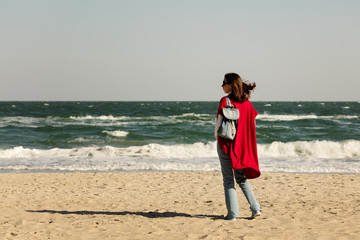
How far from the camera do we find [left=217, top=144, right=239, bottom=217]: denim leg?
4722 millimetres

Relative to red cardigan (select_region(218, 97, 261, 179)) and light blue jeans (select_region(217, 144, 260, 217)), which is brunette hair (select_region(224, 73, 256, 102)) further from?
light blue jeans (select_region(217, 144, 260, 217))

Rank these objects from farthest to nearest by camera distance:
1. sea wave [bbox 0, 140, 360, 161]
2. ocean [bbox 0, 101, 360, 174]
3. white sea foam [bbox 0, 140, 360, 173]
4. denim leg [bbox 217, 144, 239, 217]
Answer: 1. sea wave [bbox 0, 140, 360, 161]
2. ocean [bbox 0, 101, 360, 174]
3. white sea foam [bbox 0, 140, 360, 173]
4. denim leg [bbox 217, 144, 239, 217]

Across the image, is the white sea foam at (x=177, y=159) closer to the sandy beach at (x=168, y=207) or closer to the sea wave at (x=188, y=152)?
the sea wave at (x=188, y=152)

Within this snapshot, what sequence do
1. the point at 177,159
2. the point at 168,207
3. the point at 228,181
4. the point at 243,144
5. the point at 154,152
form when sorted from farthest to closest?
1. the point at 154,152
2. the point at 177,159
3. the point at 168,207
4. the point at 228,181
5. the point at 243,144

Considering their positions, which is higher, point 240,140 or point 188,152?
point 240,140

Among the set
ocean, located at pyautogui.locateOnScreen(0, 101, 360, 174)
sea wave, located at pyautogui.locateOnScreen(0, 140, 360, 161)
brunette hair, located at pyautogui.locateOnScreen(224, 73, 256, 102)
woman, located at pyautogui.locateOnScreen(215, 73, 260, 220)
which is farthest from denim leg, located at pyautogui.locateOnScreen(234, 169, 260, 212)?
Result: sea wave, located at pyautogui.locateOnScreen(0, 140, 360, 161)

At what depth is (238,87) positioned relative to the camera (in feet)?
15.0

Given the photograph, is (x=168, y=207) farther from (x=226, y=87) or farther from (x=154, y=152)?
(x=154, y=152)

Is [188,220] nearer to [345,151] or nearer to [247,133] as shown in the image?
[247,133]

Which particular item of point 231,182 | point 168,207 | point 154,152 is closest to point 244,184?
point 231,182

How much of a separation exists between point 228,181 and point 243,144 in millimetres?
533

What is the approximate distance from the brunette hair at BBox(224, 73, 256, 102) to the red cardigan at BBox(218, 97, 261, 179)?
7cm

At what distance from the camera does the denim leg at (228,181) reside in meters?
4.72

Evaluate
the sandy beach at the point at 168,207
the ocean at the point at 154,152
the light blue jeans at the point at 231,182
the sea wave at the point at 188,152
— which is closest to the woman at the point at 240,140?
the light blue jeans at the point at 231,182
